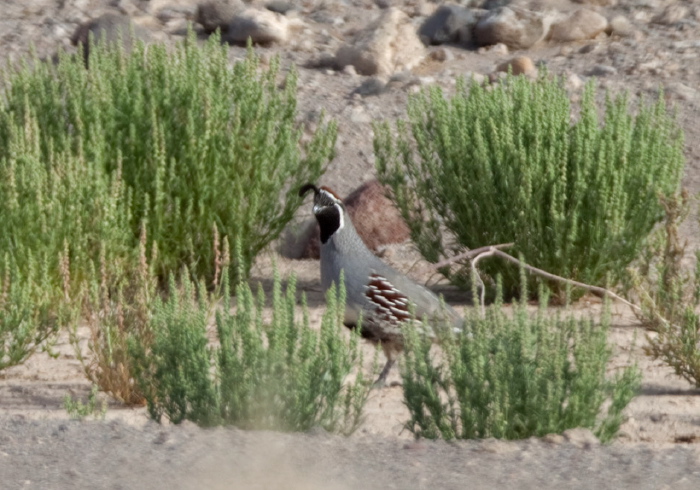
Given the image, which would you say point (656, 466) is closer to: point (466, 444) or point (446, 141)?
point (466, 444)

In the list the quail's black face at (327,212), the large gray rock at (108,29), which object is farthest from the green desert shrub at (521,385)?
the large gray rock at (108,29)

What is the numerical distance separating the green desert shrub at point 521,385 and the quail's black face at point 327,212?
2185mm

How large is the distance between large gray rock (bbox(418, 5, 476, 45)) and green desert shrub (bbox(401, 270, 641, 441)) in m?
9.93

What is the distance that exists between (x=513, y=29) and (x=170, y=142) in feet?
23.2

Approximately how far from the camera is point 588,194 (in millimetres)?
7633

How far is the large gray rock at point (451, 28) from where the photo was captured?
14.4 m

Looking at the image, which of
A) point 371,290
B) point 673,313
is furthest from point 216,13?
point 673,313

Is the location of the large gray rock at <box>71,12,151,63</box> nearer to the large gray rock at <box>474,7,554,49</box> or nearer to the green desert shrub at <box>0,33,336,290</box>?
the large gray rock at <box>474,7,554,49</box>

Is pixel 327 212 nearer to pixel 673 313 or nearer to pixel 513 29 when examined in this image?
pixel 673 313

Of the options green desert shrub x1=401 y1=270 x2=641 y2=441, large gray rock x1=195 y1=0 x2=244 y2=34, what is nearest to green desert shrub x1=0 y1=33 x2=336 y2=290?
green desert shrub x1=401 y1=270 x2=641 y2=441

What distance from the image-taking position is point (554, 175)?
7.59 m

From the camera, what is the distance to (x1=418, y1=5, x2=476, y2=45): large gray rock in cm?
1436

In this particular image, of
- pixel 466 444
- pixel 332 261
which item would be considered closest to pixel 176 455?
pixel 466 444

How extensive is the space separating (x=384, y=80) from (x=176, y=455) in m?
9.41
